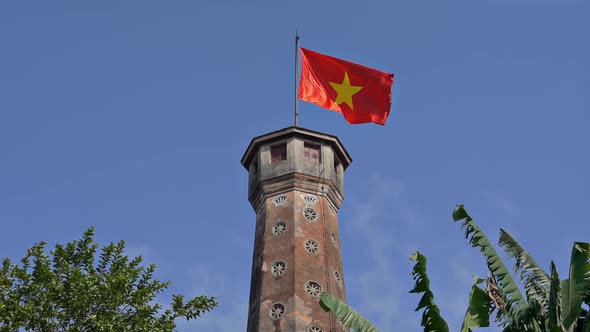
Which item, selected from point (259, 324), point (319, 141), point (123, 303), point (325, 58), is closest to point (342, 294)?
point (259, 324)

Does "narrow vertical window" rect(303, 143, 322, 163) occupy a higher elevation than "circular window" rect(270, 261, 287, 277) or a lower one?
higher

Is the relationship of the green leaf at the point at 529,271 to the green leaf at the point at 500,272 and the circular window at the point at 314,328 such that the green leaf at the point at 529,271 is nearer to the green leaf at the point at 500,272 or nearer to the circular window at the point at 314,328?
the green leaf at the point at 500,272

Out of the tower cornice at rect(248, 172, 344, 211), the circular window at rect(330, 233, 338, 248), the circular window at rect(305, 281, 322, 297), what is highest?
the tower cornice at rect(248, 172, 344, 211)

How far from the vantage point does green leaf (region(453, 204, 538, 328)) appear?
1377 centimetres

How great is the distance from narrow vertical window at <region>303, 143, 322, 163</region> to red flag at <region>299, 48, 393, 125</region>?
10.8 ft

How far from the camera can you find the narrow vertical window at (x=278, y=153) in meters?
34.8

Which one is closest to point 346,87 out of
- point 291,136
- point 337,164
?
point 291,136

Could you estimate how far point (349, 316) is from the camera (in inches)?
586

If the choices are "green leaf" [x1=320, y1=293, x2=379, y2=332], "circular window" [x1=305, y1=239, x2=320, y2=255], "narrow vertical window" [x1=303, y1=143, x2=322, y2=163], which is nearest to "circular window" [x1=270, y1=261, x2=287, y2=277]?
"circular window" [x1=305, y1=239, x2=320, y2=255]

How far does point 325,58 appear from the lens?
3272 centimetres

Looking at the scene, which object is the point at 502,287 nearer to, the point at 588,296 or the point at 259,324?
the point at 588,296

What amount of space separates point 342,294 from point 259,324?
3.85m

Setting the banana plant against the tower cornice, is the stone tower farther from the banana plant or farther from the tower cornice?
the banana plant

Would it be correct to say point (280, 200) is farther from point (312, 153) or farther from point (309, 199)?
point (312, 153)
